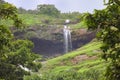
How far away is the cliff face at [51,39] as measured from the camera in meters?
134

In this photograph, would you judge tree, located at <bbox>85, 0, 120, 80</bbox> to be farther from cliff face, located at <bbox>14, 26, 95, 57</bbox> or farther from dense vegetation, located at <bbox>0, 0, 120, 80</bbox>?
cliff face, located at <bbox>14, 26, 95, 57</bbox>

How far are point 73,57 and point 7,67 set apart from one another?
60668mm

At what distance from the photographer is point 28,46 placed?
55.2m

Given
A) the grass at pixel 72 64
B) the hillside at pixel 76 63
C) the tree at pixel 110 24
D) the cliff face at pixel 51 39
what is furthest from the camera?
the cliff face at pixel 51 39

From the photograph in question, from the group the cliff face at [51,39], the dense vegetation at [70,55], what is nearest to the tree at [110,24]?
the dense vegetation at [70,55]

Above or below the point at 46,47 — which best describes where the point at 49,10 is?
above

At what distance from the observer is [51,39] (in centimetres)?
13412

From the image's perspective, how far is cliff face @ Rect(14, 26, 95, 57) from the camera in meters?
134

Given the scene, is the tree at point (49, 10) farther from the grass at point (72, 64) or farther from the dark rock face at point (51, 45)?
the grass at point (72, 64)

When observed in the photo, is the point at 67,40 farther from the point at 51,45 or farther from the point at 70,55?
the point at 70,55

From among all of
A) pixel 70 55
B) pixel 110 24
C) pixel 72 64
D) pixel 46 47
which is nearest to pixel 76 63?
pixel 72 64

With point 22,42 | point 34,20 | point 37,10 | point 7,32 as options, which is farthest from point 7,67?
point 37,10

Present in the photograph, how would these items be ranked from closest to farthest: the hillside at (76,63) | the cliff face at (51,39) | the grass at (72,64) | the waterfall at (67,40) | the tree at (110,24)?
the tree at (110,24) < the hillside at (76,63) < the grass at (72,64) < the cliff face at (51,39) < the waterfall at (67,40)

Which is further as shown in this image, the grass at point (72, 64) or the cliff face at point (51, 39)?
the cliff face at point (51, 39)
